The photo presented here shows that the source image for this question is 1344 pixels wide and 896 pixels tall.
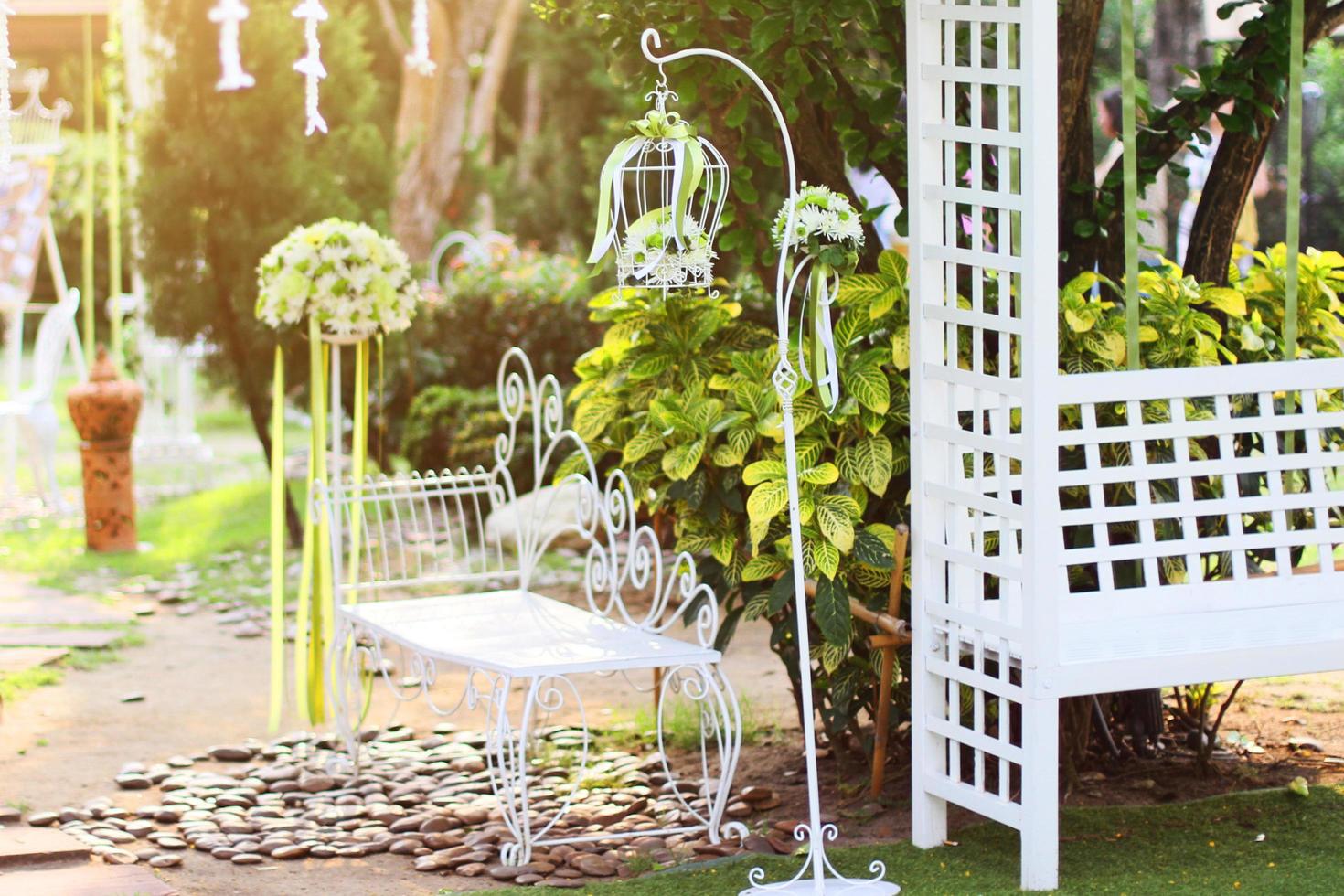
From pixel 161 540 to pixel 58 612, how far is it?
1828 millimetres

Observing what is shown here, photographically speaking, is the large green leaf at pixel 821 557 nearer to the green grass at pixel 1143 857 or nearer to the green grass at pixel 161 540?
the green grass at pixel 1143 857

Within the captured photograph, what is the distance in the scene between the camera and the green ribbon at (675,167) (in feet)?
11.5

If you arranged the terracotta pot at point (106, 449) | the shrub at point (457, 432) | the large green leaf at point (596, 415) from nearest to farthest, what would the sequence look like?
1. the large green leaf at point (596, 415)
2. the terracotta pot at point (106, 449)
3. the shrub at point (457, 432)

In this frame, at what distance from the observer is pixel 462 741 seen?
5.46 m

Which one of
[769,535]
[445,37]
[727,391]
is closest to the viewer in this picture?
[769,535]

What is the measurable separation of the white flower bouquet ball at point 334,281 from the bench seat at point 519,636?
0.93m

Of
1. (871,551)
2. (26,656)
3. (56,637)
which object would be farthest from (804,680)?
(56,637)

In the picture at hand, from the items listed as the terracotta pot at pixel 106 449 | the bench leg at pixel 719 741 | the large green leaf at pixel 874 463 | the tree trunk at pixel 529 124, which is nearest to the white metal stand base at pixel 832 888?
the bench leg at pixel 719 741

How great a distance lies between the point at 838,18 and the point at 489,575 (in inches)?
82.0

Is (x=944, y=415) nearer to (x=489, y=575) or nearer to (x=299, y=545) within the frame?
(x=489, y=575)

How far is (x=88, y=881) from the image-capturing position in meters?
3.87

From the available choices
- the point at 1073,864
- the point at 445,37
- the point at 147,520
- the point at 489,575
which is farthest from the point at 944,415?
the point at 445,37

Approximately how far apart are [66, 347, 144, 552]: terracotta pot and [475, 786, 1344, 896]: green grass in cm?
577

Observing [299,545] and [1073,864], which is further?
[299,545]
